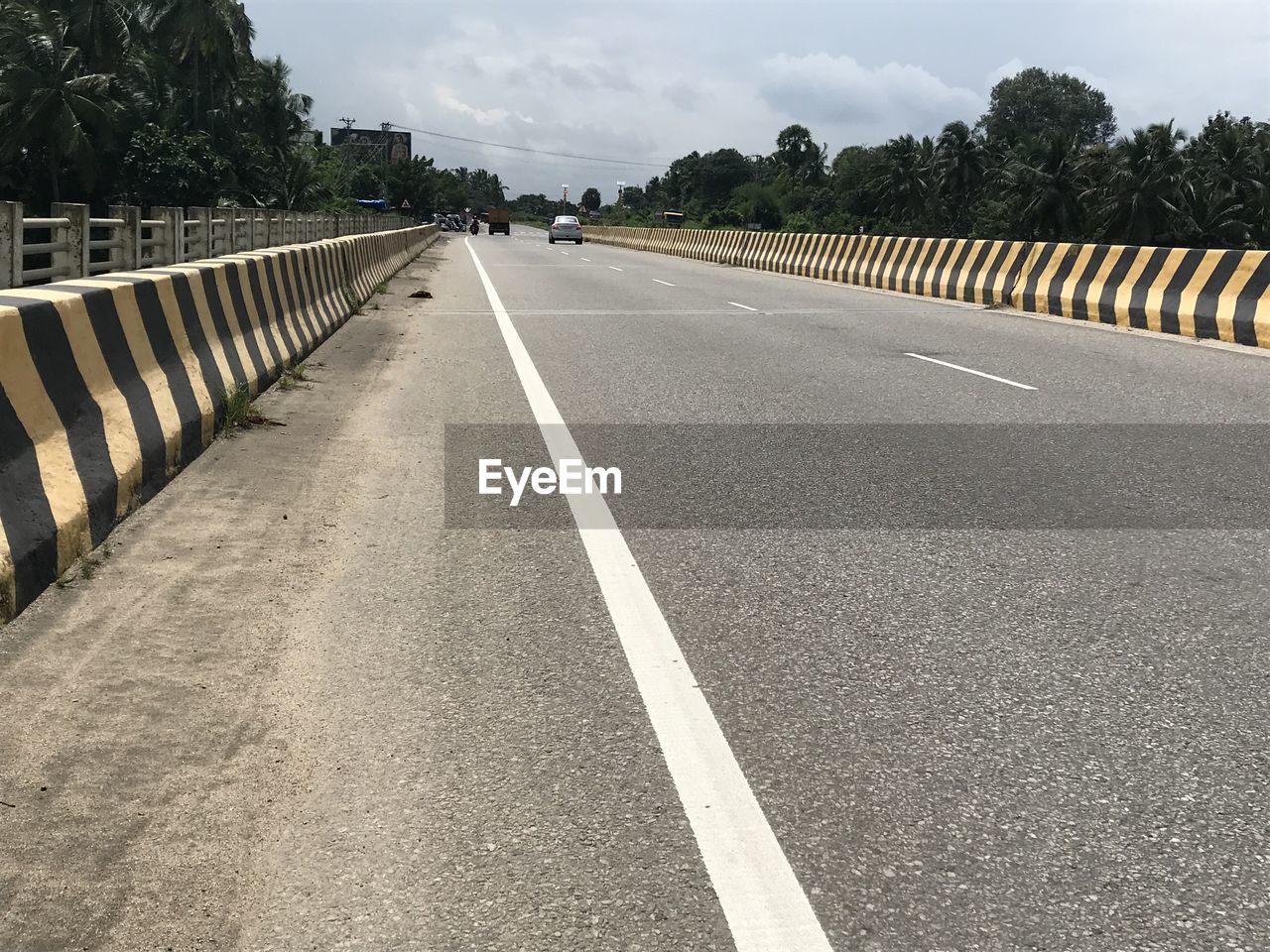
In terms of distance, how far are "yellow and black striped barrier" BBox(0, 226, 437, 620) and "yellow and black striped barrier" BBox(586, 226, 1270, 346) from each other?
1044cm

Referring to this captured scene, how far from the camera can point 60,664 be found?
4.07m

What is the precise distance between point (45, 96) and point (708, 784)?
211ft

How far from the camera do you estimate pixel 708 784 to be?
10.8 ft

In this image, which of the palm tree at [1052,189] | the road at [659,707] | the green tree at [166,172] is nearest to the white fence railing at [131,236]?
the road at [659,707]

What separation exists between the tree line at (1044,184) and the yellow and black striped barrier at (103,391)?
7367 cm

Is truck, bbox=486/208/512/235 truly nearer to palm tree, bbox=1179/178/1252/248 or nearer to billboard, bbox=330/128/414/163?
billboard, bbox=330/128/414/163

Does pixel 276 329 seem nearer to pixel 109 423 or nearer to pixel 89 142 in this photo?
pixel 109 423

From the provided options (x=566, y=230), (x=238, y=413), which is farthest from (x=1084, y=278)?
(x=566, y=230)

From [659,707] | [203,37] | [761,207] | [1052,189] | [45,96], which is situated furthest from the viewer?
[761,207]

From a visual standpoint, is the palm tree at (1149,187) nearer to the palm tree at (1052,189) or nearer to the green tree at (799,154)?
the palm tree at (1052,189)

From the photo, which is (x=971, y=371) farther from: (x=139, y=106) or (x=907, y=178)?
(x=907, y=178)

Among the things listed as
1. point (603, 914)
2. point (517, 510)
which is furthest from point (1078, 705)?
point (517, 510)

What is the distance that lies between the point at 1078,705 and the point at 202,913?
8.25 ft

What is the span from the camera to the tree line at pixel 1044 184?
75.3 metres
